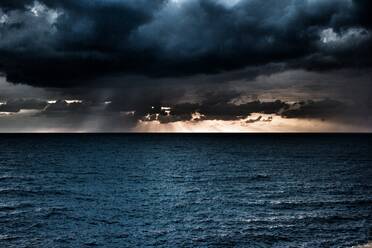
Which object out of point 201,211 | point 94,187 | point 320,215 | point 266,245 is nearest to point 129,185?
point 94,187

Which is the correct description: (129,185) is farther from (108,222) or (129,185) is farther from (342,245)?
(342,245)

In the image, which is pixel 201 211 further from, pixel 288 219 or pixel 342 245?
pixel 342 245

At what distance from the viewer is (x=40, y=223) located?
45.6 m

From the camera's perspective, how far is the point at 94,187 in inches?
2931

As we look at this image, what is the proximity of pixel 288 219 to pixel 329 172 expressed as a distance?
2181 inches

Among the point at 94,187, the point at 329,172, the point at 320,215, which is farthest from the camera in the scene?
the point at 329,172

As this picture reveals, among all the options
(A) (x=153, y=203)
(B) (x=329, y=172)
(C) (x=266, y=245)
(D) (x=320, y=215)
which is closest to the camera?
(C) (x=266, y=245)

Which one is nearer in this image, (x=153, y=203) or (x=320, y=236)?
(x=320, y=236)

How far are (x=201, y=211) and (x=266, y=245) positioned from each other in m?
15.8

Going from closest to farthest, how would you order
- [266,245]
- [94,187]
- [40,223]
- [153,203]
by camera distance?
[266,245], [40,223], [153,203], [94,187]

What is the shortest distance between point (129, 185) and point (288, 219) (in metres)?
37.1

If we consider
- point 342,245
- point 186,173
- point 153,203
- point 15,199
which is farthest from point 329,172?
point 15,199

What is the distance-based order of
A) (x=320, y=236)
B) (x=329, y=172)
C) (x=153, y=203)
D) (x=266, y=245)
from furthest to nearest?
(x=329, y=172), (x=153, y=203), (x=320, y=236), (x=266, y=245)

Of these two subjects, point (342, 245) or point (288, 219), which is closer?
point (342, 245)
